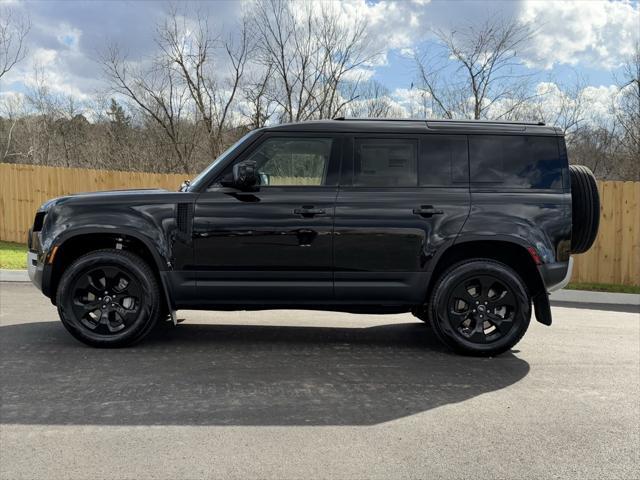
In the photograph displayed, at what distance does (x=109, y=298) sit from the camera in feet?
16.0

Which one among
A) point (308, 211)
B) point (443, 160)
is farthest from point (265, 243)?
point (443, 160)

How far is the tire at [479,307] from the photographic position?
481 cm

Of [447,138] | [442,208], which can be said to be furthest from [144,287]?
[447,138]

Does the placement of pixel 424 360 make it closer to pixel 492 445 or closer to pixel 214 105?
pixel 492 445

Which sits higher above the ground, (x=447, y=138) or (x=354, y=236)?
(x=447, y=138)

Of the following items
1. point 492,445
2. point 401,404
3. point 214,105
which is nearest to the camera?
point 492,445

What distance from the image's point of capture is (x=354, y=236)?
4.75 m

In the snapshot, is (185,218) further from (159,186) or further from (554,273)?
(159,186)

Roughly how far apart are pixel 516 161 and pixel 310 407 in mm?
2944

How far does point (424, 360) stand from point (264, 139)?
2.51m

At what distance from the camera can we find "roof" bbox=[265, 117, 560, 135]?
16.1 feet

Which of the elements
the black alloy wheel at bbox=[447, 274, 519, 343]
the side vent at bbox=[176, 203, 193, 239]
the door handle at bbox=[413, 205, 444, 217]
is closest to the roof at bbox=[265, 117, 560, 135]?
the door handle at bbox=[413, 205, 444, 217]

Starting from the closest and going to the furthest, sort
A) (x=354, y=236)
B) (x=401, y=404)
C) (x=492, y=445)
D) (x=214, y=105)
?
(x=492, y=445) → (x=401, y=404) → (x=354, y=236) → (x=214, y=105)

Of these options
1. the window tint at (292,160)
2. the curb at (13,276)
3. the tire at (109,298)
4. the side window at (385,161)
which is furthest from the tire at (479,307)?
the curb at (13,276)
